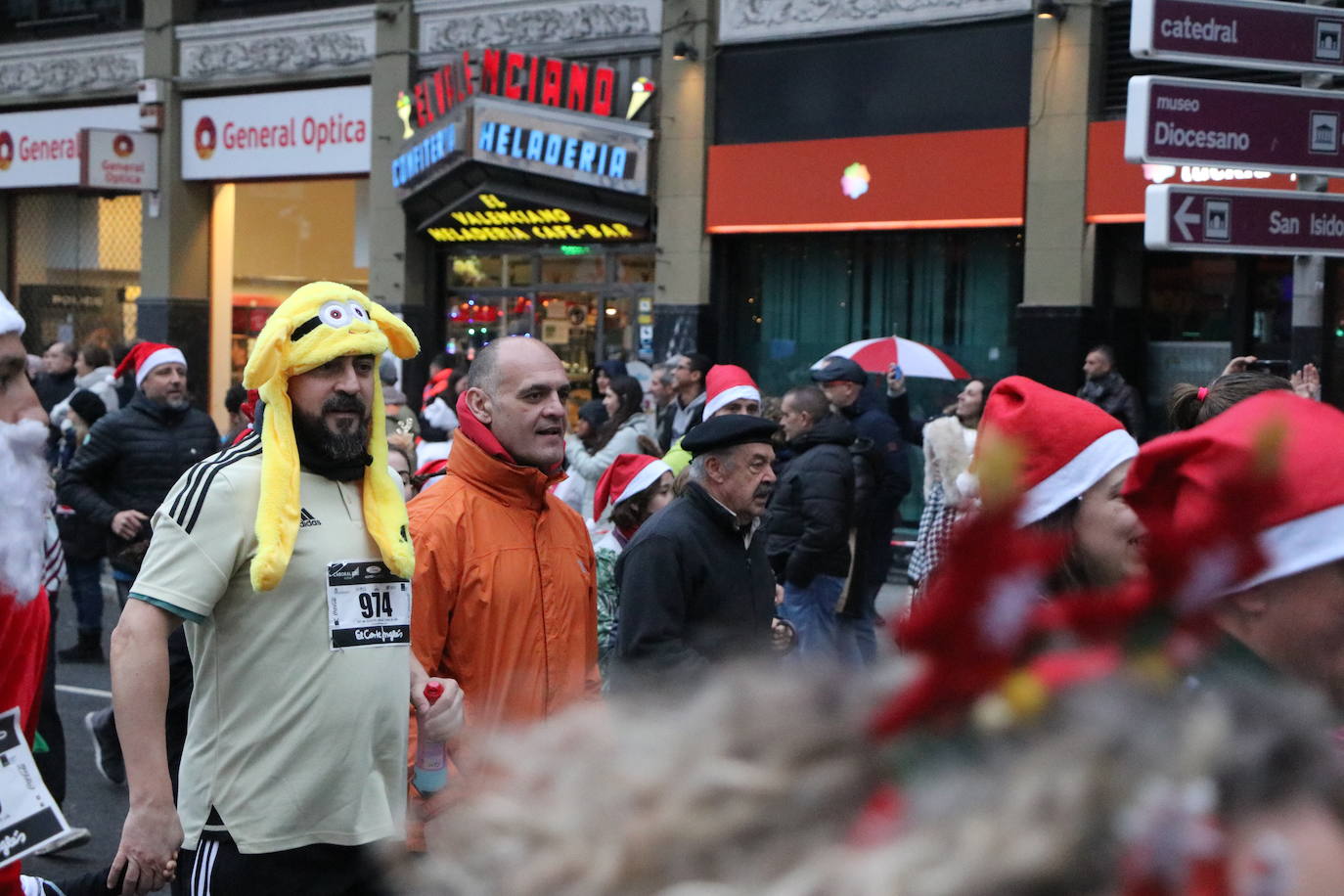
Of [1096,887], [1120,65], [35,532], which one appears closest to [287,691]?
[35,532]

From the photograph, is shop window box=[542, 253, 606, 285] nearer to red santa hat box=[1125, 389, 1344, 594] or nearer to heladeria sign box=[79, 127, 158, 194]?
heladeria sign box=[79, 127, 158, 194]

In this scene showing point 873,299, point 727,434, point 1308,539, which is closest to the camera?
point 1308,539

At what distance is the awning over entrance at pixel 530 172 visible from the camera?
16688mm

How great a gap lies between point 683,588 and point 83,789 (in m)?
4.21

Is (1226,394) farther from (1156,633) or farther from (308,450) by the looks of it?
(1156,633)

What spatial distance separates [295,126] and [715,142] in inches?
259

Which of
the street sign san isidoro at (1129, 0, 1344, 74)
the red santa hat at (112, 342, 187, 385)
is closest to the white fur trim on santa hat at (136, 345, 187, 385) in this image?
the red santa hat at (112, 342, 187, 385)

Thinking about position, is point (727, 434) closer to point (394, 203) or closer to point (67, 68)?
point (394, 203)

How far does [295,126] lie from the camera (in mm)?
20516

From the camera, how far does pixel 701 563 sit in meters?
4.98

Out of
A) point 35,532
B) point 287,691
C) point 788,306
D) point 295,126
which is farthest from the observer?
point 295,126

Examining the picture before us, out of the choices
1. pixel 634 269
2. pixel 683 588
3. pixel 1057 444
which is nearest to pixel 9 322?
pixel 683 588

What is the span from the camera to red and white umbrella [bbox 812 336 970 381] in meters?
12.9

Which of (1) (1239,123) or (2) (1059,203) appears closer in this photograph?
(1) (1239,123)
